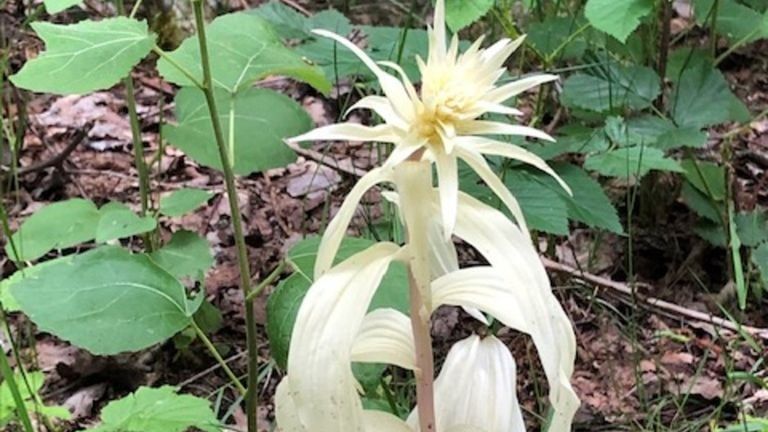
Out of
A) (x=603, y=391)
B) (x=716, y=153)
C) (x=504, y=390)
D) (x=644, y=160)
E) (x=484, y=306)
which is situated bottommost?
(x=603, y=391)

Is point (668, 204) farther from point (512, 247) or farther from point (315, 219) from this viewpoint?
point (512, 247)

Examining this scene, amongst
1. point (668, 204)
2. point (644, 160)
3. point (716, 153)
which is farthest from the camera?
point (716, 153)

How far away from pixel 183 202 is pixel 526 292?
41.7 inches

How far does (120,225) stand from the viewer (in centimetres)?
160

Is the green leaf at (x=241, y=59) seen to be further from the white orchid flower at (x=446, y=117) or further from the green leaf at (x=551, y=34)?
the green leaf at (x=551, y=34)

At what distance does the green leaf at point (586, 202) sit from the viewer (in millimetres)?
1744

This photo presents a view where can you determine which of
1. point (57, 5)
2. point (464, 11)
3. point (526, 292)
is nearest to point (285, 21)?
point (464, 11)

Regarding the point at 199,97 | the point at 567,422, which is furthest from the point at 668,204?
the point at 567,422

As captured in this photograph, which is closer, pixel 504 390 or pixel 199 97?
pixel 504 390

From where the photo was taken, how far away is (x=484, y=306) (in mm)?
806

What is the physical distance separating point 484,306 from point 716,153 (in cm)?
187

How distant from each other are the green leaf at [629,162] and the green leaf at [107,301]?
885mm

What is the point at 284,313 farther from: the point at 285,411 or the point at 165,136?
the point at 165,136

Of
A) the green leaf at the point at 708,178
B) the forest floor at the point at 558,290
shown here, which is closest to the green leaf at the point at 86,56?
the forest floor at the point at 558,290
